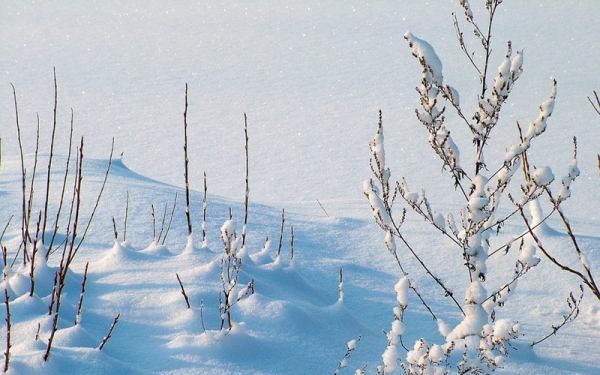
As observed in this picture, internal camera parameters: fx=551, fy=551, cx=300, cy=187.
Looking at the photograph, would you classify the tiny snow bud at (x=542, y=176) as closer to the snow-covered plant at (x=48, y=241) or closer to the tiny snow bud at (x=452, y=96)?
the tiny snow bud at (x=452, y=96)

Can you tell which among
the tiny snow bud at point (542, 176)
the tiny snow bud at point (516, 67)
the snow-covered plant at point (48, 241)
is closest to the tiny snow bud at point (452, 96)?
the tiny snow bud at point (516, 67)

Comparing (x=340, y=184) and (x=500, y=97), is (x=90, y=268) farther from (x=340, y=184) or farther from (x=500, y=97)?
(x=340, y=184)

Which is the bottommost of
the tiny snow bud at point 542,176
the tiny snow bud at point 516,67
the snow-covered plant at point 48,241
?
the snow-covered plant at point 48,241

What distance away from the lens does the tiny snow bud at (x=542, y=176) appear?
5.38ft

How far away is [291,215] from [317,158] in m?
10.2

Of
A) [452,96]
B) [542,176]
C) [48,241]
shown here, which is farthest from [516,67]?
[48,241]

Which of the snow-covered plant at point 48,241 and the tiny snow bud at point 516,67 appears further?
the snow-covered plant at point 48,241

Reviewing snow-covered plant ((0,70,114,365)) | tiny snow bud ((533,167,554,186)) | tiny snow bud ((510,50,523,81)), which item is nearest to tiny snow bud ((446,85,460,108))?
tiny snow bud ((510,50,523,81))

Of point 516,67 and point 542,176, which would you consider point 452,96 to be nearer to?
point 516,67

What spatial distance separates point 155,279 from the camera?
2838mm

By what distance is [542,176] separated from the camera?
166 cm

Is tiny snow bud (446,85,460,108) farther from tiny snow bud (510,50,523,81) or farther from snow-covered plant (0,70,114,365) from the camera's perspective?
snow-covered plant (0,70,114,365)

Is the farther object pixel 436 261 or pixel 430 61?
pixel 436 261

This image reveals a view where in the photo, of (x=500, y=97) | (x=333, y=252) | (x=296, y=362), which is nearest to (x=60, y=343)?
(x=296, y=362)
